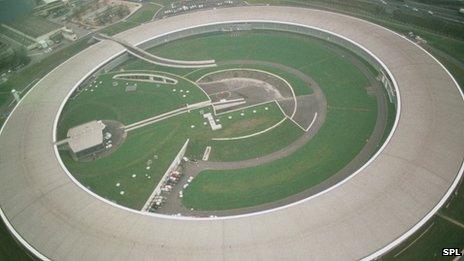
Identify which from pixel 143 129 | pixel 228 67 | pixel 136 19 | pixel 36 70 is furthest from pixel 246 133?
pixel 136 19

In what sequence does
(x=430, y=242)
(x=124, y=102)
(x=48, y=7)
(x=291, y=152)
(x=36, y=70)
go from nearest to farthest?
(x=430, y=242)
(x=291, y=152)
(x=124, y=102)
(x=36, y=70)
(x=48, y=7)

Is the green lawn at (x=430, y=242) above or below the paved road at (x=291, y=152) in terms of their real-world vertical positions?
below

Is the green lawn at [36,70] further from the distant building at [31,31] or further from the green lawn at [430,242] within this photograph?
the green lawn at [430,242]

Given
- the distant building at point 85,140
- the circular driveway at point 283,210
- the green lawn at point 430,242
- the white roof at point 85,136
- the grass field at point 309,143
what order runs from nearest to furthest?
the circular driveway at point 283,210 → the green lawn at point 430,242 → the grass field at point 309,143 → the distant building at point 85,140 → the white roof at point 85,136

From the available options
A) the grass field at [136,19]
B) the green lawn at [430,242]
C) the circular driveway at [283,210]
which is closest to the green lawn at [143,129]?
the circular driveway at [283,210]

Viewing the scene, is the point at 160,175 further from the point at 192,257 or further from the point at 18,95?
the point at 18,95

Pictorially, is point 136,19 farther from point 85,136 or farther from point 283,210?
point 283,210

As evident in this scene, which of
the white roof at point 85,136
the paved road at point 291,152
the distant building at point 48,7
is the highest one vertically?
the distant building at point 48,7
